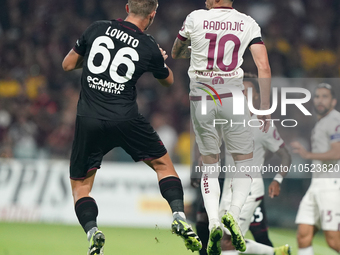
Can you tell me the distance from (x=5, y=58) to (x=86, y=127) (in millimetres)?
9354

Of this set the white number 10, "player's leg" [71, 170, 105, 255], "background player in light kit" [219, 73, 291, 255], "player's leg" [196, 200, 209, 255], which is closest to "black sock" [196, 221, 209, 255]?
"player's leg" [196, 200, 209, 255]

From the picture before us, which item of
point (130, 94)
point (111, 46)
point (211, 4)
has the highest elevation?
point (211, 4)

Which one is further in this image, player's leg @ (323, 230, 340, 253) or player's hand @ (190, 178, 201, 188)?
player's leg @ (323, 230, 340, 253)

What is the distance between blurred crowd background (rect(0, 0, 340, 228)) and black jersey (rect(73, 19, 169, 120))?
5.98 m

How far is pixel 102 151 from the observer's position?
17.9 feet

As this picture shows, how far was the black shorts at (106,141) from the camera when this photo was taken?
207 inches

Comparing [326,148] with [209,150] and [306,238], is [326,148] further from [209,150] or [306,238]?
[209,150]

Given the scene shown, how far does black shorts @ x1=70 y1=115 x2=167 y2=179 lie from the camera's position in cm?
525

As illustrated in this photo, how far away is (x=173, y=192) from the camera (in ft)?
17.7

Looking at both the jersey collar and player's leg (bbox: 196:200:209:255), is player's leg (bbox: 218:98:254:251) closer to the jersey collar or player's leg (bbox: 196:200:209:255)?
player's leg (bbox: 196:200:209:255)

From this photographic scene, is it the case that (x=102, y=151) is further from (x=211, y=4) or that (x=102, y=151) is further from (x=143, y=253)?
(x=143, y=253)

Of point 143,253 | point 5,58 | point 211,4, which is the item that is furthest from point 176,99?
point 211,4

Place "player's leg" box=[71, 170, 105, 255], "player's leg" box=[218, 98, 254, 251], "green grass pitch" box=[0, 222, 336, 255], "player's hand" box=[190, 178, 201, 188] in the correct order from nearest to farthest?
"player's leg" box=[71, 170, 105, 255] → "player's leg" box=[218, 98, 254, 251] → "player's hand" box=[190, 178, 201, 188] → "green grass pitch" box=[0, 222, 336, 255]

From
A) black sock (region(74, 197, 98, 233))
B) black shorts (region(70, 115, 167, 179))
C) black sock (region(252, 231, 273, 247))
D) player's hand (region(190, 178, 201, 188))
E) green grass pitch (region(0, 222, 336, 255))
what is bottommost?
green grass pitch (region(0, 222, 336, 255))
